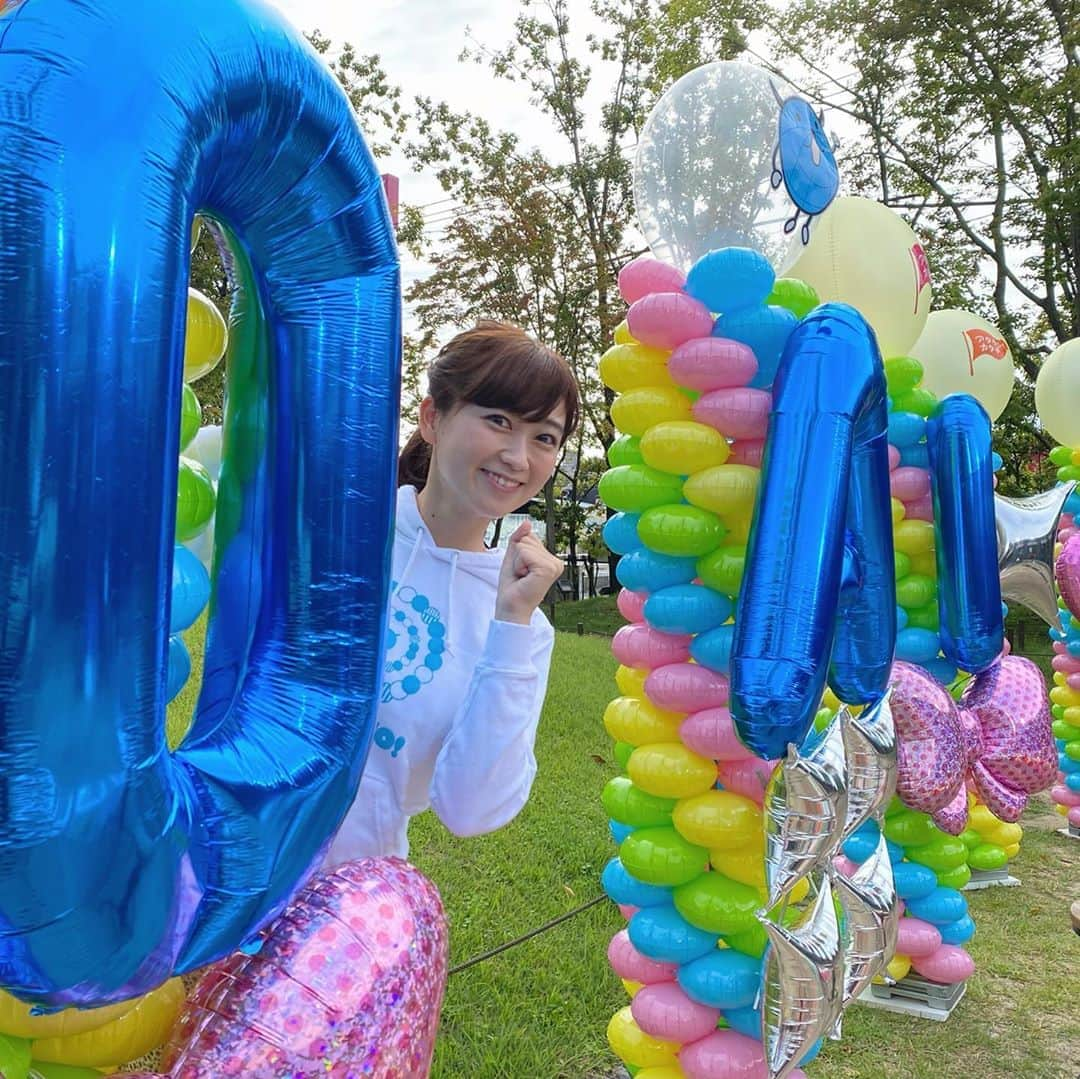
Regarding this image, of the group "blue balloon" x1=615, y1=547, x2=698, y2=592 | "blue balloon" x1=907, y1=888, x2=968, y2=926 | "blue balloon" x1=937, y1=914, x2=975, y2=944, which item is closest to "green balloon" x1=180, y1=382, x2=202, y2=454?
"blue balloon" x1=615, y1=547, x2=698, y2=592

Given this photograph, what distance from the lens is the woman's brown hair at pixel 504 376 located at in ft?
4.58

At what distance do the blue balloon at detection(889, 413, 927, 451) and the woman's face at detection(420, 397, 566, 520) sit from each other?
2139 mm

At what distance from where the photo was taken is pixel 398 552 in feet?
4.88

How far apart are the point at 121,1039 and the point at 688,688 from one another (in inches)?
60.9

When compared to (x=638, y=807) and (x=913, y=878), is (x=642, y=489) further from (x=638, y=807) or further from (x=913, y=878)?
(x=913, y=878)

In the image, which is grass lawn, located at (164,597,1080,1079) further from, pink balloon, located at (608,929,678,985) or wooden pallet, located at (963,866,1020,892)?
pink balloon, located at (608,929,678,985)

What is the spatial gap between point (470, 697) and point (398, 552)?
0.35 meters

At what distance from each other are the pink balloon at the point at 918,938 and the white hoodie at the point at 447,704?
110 inches

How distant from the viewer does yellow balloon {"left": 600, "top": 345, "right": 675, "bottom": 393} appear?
94.7 inches

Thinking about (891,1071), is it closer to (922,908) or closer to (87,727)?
(922,908)

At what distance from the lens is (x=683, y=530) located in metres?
2.26

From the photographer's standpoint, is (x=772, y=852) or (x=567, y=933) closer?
(x=772, y=852)

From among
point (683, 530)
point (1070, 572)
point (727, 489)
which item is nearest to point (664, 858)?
point (683, 530)

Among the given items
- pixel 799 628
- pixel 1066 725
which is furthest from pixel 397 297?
pixel 1066 725
